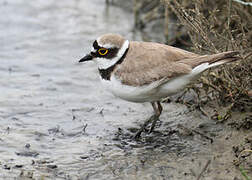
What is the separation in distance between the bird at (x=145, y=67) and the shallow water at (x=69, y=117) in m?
0.70

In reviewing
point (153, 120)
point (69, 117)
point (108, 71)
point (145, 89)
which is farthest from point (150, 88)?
point (69, 117)

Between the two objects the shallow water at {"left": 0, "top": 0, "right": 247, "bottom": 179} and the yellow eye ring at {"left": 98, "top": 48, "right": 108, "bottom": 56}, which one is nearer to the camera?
the shallow water at {"left": 0, "top": 0, "right": 247, "bottom": 179}

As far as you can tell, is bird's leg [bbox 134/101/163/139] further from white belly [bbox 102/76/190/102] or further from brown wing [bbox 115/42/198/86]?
brown wing [bbox 115/42/198/86]

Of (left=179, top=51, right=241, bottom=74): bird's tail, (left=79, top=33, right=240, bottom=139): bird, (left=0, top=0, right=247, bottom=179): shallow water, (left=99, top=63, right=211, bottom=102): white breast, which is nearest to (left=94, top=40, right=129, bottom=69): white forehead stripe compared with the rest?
(left=79, top=33, right=240, bottom=139): bird

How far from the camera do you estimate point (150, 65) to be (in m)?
A: 5.82

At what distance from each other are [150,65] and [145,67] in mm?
62

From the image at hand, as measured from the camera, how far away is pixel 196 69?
5641mm

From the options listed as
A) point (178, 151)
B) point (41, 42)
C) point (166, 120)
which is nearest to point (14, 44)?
point (41, 42)

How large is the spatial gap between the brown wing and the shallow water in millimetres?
908

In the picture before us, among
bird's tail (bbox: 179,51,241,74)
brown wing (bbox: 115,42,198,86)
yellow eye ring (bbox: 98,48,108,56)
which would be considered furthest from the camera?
yellow eye ring (bbox: 98,48,108,56)

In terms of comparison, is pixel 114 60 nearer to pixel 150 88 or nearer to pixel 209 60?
pixel 150 88

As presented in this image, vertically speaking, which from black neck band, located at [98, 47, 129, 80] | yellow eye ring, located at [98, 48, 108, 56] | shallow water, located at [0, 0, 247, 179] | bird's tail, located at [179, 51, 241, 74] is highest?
bird's tail, located at [179, 51, 241, 74]

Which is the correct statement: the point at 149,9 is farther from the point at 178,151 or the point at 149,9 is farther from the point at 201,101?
Result: the point at 178,151

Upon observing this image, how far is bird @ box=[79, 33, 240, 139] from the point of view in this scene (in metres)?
5.70
